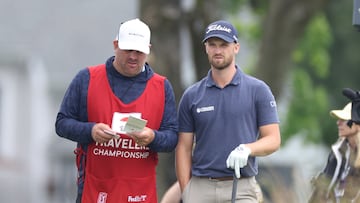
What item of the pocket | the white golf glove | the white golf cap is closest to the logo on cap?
the white golf cap

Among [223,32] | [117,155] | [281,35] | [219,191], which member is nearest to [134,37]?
[223,32]

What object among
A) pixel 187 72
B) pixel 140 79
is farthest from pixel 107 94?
pixel 187 72

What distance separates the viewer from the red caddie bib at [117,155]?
30.7 feet

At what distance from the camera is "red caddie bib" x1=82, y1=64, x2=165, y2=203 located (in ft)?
30.7

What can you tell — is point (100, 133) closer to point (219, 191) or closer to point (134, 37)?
point (134, 37)

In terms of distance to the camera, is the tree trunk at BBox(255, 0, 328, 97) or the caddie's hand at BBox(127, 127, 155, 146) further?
the tree trunk at BBox(255, 0, 328, 97)

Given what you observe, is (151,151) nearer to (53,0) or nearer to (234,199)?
(234,199)

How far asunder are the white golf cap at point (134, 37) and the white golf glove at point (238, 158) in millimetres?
977

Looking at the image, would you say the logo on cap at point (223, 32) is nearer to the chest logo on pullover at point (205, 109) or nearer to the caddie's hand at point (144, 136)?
the chest logo on pullover at point (205, 109)

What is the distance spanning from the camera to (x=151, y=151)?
371 inches

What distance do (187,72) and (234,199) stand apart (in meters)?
23.6

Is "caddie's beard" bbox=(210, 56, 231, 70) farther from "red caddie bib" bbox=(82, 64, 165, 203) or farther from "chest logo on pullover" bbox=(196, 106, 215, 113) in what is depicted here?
"red caddie bib" bbox=(82, 64, 165, 203)

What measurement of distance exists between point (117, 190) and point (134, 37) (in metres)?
1.14

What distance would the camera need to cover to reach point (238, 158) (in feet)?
29.7
